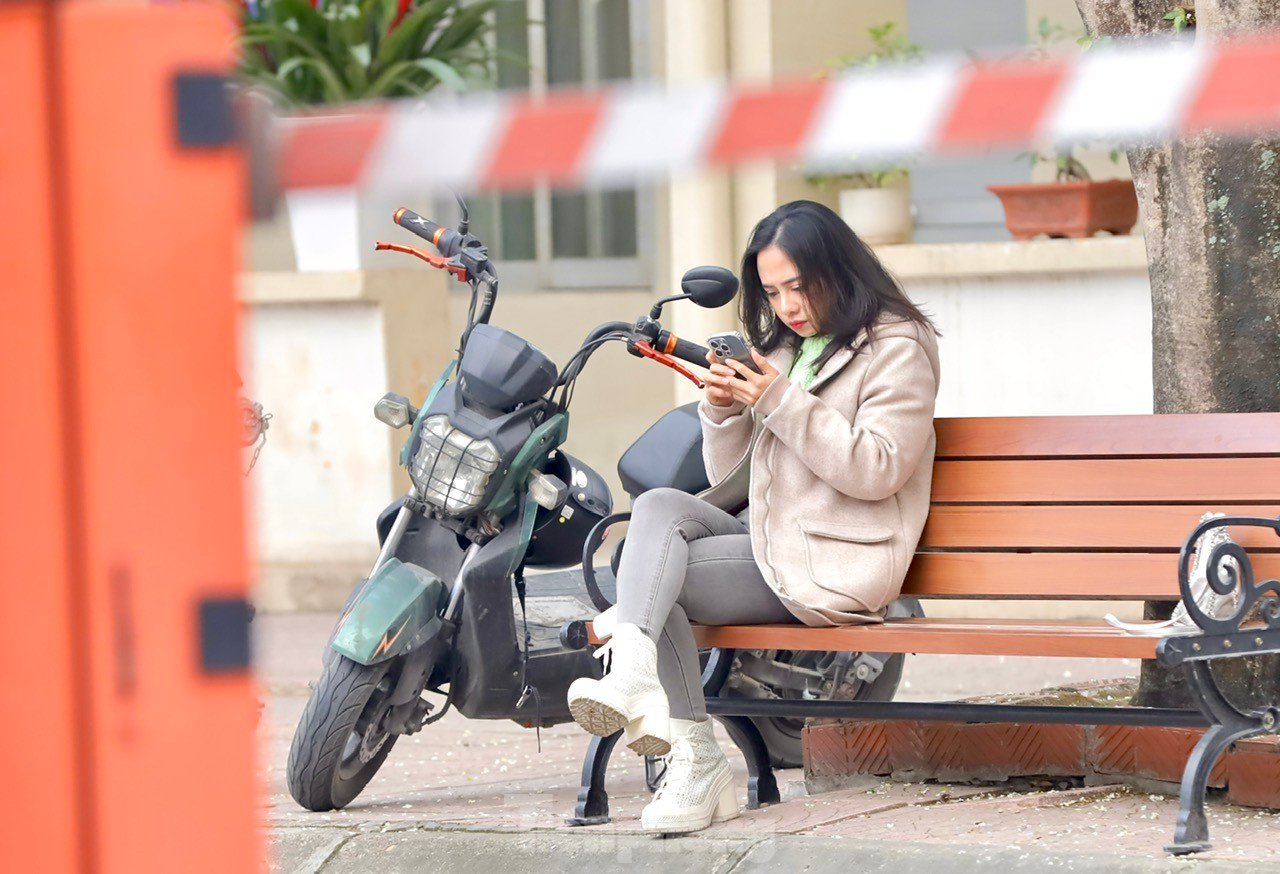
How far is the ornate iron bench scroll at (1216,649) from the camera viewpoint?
3416mm

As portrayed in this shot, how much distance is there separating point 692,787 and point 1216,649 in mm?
1031

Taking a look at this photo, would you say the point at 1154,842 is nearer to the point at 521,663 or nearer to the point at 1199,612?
the point at 1199,612

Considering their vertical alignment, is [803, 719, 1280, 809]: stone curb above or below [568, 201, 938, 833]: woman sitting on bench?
below

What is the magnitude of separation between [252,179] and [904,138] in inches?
23.0

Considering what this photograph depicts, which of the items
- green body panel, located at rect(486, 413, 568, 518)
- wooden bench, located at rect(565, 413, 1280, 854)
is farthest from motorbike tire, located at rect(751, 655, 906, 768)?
green body panel, located at rect(486, 413, 568, 518)

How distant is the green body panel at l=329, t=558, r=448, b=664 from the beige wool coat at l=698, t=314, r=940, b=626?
76 cm

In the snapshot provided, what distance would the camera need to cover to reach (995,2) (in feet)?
27.3

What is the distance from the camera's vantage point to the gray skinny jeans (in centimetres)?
388

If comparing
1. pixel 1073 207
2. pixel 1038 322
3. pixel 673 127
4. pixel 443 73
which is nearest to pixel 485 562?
pixel 673 127

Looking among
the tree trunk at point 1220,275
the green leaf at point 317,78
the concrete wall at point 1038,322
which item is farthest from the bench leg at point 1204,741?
the green leaf at point 317,78

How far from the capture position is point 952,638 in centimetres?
364

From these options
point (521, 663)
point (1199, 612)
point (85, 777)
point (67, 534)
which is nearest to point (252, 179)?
point (67, 534)

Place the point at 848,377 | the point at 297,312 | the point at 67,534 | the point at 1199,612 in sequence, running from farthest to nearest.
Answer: the point at 297,312
the point at 848,377
the point at 1199,612
the point at 67,534

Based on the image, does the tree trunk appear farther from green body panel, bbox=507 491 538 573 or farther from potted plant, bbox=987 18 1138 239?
potted plant, bbox=987 18 1138 239
